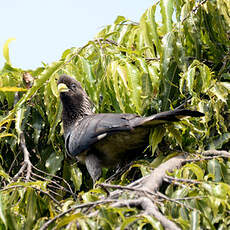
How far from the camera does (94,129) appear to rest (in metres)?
4.03

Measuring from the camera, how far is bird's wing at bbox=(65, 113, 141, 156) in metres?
3.77

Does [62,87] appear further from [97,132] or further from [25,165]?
[25,165]

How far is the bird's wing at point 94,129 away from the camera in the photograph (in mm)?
3770

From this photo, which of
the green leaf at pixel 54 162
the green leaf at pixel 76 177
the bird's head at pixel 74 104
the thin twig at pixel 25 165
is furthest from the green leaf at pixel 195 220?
the bird's head at pixel 74 104

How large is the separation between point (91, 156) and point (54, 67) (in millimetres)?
898

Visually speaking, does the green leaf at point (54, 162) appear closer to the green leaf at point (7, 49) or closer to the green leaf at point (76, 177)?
the green leaf at point (76, 177)

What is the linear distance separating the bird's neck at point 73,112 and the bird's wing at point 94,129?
183 millimetres

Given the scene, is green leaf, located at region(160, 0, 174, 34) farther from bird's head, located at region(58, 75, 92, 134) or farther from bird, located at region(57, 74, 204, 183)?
bird's head, located at region(58, 75, 92, 134)

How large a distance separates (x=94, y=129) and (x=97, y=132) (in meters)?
0.06

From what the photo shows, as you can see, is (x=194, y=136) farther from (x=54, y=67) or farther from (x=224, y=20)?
(x=54, y=67)

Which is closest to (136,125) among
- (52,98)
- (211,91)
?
(211,91)

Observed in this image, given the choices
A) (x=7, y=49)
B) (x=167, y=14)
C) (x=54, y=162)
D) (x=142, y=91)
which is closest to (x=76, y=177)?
(x=54, y=162)

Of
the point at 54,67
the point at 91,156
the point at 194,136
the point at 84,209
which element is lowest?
the point at 91,156

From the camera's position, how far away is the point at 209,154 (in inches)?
126
